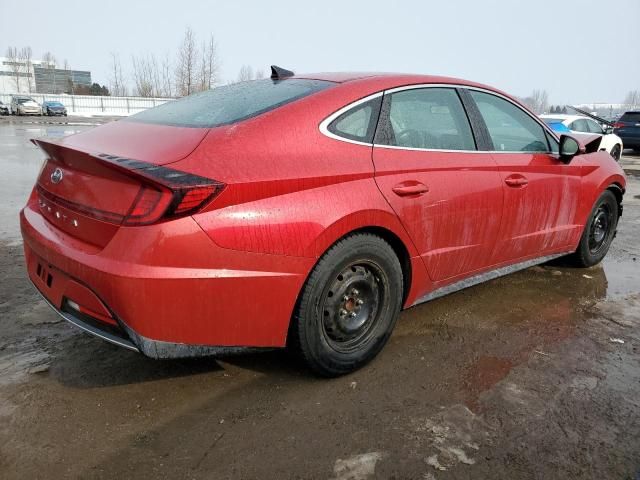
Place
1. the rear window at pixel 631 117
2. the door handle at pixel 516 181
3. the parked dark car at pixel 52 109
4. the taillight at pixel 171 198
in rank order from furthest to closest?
the parked dark car at pixel 52 109, the rear window at pixel 631 117, the door handle at pixel 516 181, the taillight at pixel 171 198

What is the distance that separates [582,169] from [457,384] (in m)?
2.38

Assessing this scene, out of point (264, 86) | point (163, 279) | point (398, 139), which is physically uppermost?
point (264, 86)

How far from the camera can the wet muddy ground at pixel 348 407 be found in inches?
82.9

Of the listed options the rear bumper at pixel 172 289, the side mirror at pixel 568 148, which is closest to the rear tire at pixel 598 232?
the side mirror at pixel 568 148

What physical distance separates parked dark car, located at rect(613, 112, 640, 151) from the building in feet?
252

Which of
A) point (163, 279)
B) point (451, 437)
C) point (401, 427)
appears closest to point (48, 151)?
point (163, 279)

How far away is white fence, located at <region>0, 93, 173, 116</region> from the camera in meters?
45.4

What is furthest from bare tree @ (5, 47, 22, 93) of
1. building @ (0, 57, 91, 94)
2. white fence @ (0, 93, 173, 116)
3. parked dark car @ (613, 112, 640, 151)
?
parked dark car @ (613, 112, 640, 151)

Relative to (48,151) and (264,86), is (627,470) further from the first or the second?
(48,151)

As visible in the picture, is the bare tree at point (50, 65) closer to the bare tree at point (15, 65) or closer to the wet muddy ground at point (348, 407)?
the bare tree at point (15, 65)

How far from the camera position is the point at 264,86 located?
3.08m

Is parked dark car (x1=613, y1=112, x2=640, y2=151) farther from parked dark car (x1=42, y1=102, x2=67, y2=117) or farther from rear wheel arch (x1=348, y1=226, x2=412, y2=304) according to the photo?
parked dark car (x1=42, y1=102, x2=67, y2=117)

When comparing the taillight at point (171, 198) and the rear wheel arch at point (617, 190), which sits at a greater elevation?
the taillight at point (171, 198)

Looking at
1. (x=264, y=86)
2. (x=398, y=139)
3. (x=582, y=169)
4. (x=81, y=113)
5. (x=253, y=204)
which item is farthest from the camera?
(x=81, y=113)
